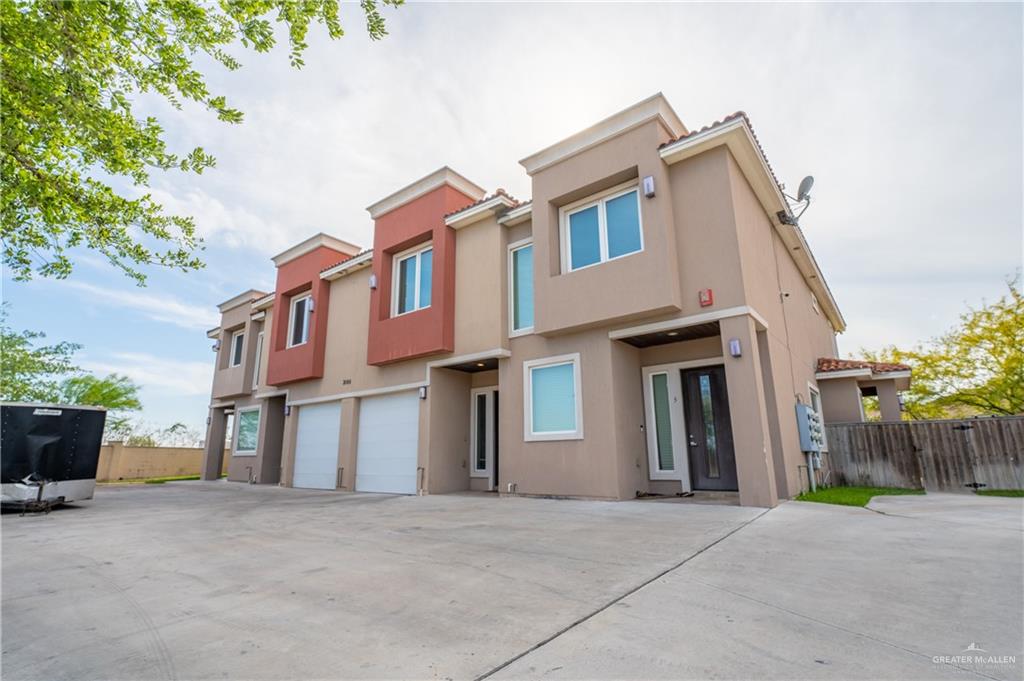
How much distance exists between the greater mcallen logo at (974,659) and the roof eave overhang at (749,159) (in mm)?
6771

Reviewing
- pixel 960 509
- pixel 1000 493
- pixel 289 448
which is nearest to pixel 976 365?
pixel 1000 493

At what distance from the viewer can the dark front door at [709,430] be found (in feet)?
25.3

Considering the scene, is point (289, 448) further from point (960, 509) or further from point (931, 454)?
point (931, 454)

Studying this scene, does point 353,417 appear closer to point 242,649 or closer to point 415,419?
point 415,419

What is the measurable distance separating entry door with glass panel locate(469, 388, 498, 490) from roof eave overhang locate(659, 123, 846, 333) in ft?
20.0

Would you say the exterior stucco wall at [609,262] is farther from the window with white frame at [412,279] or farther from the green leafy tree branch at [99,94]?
the green leafy tree branch at [99,94]

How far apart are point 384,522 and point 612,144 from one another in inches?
270

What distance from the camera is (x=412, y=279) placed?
10992 mm

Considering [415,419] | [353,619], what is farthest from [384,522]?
[415,419]

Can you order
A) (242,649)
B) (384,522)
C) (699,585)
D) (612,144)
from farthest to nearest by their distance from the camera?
(612,144)
(384,522)
(699,585)
(242,649)

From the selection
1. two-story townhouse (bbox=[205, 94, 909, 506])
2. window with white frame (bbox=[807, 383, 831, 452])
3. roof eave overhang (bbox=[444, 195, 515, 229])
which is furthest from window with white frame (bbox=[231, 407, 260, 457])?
window with white frame (bbox=[807, 383, 831, 452])

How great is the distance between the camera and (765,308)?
7.48 metres

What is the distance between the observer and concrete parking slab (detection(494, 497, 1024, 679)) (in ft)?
5.71

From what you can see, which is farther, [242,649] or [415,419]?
[415,419]
